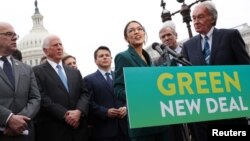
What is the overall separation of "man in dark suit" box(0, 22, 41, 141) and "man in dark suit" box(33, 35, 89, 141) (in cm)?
32

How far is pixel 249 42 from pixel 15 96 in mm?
49285

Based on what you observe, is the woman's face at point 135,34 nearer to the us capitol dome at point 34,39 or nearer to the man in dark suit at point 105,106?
the man in dark suit at point 105,106

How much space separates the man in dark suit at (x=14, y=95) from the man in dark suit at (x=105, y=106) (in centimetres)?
99

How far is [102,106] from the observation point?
15.6 feet

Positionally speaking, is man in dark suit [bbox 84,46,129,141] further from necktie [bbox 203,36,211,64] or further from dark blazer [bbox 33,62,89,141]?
necktie [bbox 203,36,211,64]

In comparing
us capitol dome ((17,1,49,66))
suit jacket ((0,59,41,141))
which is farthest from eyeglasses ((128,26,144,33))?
us capitol dome ((17,1,49,66))

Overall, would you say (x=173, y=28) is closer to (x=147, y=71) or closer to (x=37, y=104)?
(x=37, y=104)

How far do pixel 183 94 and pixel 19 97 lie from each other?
78.9 inches

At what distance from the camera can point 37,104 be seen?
3912mm

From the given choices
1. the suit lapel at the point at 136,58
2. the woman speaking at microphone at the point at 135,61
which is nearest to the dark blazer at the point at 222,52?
the woman speaking at microphone at the point at 135,61

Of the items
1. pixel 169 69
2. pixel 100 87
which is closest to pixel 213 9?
pixel 169 69

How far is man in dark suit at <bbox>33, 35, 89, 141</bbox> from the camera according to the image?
4227 mm

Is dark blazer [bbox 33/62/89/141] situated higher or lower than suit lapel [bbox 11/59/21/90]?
lower

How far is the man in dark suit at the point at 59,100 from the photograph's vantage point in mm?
4227
